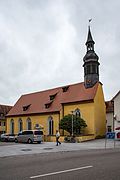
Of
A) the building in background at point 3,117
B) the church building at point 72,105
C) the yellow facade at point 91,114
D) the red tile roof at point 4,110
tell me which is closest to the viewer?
the yellow facade at point 91,114

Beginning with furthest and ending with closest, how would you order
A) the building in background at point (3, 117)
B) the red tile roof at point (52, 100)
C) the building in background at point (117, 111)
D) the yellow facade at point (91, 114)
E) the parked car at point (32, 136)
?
the building in background at point (3, 117) → the red tile roof at point (52, 100) → the yellow facade at point (91, 114) → the building in background at point (117, 111) → the parked car at point (32, 136)

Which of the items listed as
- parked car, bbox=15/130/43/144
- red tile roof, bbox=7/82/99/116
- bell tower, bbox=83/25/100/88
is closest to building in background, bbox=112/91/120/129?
red tile roof, bbox=7/82/99/116

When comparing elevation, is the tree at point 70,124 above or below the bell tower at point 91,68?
below

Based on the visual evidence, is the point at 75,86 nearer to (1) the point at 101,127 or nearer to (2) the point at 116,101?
(1) the point at 101,127

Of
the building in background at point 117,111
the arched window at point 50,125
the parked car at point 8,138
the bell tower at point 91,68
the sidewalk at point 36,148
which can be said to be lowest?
the parked car at point 8,138

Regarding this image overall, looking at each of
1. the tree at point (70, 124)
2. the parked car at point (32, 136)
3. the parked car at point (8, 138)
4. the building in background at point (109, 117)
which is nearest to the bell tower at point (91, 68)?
the building in background at point (109, 117)

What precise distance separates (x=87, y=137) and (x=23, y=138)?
9779 mm

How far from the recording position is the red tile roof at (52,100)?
50681mm

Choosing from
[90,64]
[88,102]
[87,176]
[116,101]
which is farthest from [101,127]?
[87,176]

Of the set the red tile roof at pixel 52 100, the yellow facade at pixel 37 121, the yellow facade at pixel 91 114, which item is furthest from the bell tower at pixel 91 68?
the yellow facade at pixel 37 121

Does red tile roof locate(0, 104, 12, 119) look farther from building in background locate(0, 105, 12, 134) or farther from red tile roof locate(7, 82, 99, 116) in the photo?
red tile roof locate(7, 82, 99, 116)

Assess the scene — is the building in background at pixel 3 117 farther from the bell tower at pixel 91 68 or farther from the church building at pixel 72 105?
the bell tower at pixel 91 68

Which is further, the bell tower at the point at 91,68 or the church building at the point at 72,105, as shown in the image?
the bell tower at the point at 91,68

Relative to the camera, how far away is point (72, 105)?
5119 centimetres
